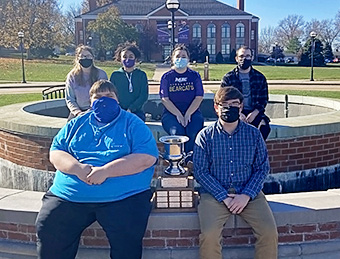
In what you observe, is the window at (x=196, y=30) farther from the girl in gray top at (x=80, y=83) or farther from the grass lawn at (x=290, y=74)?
the girl in gray top at (x=80, y=83)

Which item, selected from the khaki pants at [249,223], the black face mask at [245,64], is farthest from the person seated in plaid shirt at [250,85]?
the khaki pants at [249,223]

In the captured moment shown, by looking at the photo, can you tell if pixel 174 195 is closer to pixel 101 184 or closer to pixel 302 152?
pixel 101 184

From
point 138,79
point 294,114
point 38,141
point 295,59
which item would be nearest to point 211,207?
point 138,79

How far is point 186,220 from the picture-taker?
10.8ft

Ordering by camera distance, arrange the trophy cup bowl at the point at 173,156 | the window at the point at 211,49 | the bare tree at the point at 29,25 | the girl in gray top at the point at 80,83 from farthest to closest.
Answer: the window at the point at 211,49 → the bare tree at the point at 29,25 → the girl in gray top at the point at 80,83 → the trophy cup bowl at the point at 173,156

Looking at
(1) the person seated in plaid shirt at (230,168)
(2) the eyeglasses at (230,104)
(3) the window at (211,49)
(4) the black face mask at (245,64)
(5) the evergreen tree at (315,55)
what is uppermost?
(3) the window at (211,49)

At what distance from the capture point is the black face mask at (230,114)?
339 cm

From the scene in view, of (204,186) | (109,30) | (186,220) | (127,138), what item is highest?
(109,30)

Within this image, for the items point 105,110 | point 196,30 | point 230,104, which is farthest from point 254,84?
point 196,30

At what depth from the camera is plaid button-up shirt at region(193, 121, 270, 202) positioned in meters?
3.38

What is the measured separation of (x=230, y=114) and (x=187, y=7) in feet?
222

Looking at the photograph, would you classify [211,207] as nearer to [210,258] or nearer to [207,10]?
[210,258]

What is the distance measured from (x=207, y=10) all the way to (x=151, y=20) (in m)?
8.90

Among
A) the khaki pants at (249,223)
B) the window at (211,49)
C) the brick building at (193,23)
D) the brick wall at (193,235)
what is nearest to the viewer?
the khaki pants at (249,223)
